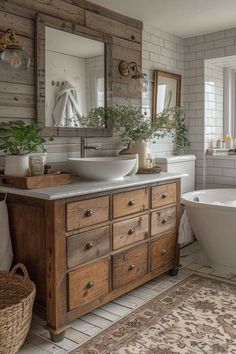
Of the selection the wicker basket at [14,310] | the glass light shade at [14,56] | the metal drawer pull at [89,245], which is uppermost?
the glass light shade at [14,56]

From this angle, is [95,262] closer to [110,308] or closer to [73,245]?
[73,245]

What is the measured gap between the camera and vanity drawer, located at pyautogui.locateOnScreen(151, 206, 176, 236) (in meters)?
2.99

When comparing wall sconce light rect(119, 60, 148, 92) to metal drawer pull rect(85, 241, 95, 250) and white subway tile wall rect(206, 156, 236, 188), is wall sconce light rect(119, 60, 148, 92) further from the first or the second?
metal drawer pull rect(85, 241, 95, 250)

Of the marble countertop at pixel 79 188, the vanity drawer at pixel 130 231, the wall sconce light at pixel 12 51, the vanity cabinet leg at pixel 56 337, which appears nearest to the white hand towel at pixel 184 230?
the vanity drawer at pixel 130 231

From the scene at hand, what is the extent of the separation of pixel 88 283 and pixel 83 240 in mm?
298

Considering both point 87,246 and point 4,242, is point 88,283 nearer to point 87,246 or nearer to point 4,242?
point 87,246

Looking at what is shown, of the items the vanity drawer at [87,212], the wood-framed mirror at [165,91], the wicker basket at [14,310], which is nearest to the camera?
the wicker basket at [14,310]

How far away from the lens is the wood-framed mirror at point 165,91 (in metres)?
3.97

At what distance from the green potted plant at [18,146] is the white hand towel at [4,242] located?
24cm

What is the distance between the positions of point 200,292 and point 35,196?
61.3 inches

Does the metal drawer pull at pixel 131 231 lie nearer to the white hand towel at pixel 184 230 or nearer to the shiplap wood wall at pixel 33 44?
the white hand towel at pixel 184 230

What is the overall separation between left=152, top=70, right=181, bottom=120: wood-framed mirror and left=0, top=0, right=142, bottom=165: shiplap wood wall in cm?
30

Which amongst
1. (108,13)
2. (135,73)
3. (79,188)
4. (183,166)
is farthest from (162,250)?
(108,13)

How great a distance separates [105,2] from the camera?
3.18m
